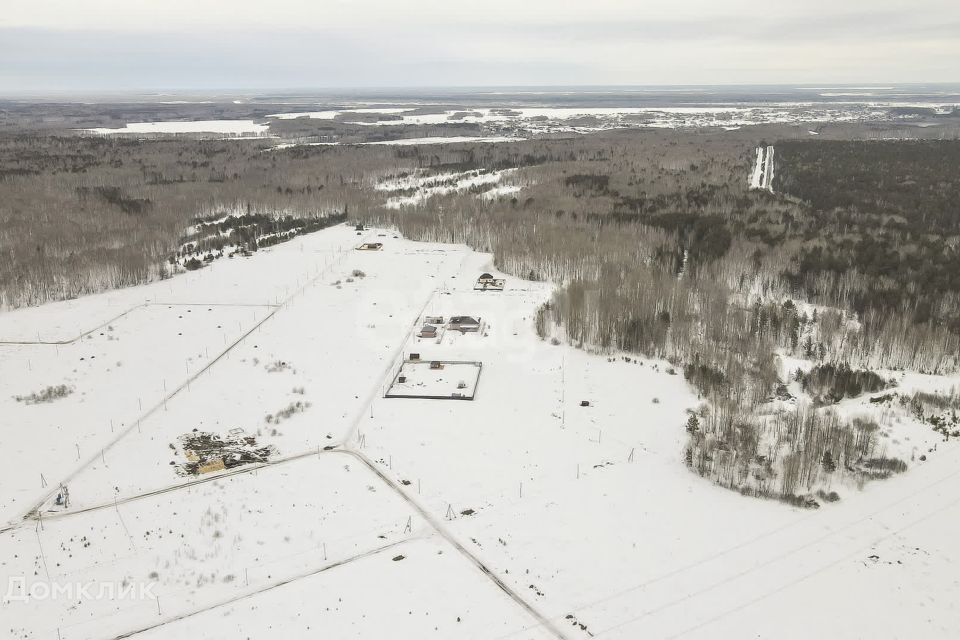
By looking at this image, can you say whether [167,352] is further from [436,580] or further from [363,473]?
[436,580]

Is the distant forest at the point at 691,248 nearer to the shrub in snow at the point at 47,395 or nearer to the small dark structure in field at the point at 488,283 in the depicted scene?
the small dark structure in field at the point at 488,283

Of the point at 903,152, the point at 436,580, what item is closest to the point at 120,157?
the point at 436,580

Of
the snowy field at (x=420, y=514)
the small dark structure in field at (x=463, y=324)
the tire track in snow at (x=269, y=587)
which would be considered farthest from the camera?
the small dark structure in field at (x=463, y=324)

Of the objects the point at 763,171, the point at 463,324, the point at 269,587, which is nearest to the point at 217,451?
the point at 269,587

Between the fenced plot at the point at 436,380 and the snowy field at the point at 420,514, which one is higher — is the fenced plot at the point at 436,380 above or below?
above

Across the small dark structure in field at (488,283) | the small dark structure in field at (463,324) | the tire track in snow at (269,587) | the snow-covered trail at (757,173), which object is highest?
the snow-covered trail at (757,173)
